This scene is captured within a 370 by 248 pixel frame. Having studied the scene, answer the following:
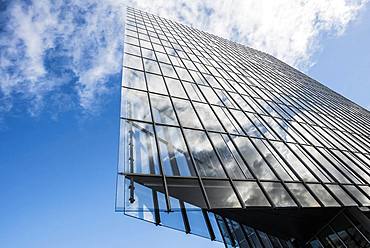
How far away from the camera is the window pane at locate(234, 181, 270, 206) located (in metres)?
8.50

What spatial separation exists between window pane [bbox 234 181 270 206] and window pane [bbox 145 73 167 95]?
666 centimetres

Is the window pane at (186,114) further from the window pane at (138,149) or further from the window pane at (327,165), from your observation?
the window pane at (327,165)

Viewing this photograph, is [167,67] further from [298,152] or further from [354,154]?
[354,154]

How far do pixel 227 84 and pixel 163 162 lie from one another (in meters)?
11.8

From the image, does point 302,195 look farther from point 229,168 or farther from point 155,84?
point 155,84

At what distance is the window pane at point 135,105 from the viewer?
1062 cm

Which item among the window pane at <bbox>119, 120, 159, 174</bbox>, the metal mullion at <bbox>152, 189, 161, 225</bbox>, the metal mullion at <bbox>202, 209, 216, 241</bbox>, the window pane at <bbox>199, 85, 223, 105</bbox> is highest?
the window pane at <bbox>199, 85, 223, 105</bbox>

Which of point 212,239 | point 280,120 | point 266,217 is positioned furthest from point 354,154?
point 212,239

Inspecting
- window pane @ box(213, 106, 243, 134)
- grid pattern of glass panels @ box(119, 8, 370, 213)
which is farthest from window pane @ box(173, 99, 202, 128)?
window pane @ box(213, 106, 243, 134)

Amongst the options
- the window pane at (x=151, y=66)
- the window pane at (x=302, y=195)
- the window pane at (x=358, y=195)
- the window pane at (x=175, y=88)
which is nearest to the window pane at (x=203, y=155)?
the window pane at (x=302, y=195)

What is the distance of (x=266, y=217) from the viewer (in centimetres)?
1003

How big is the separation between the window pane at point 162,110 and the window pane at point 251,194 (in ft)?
13.0

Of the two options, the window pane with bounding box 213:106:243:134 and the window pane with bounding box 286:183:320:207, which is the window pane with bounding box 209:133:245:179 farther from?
the window pane with bounding box 286:183:320:207

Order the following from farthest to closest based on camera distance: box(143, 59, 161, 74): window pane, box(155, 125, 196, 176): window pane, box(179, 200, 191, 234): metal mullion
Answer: box(143, 59, 161, 74): window pane < box(155, 125, 196, 176): window pane < box(179, 200, 191, 234): metal mullion
